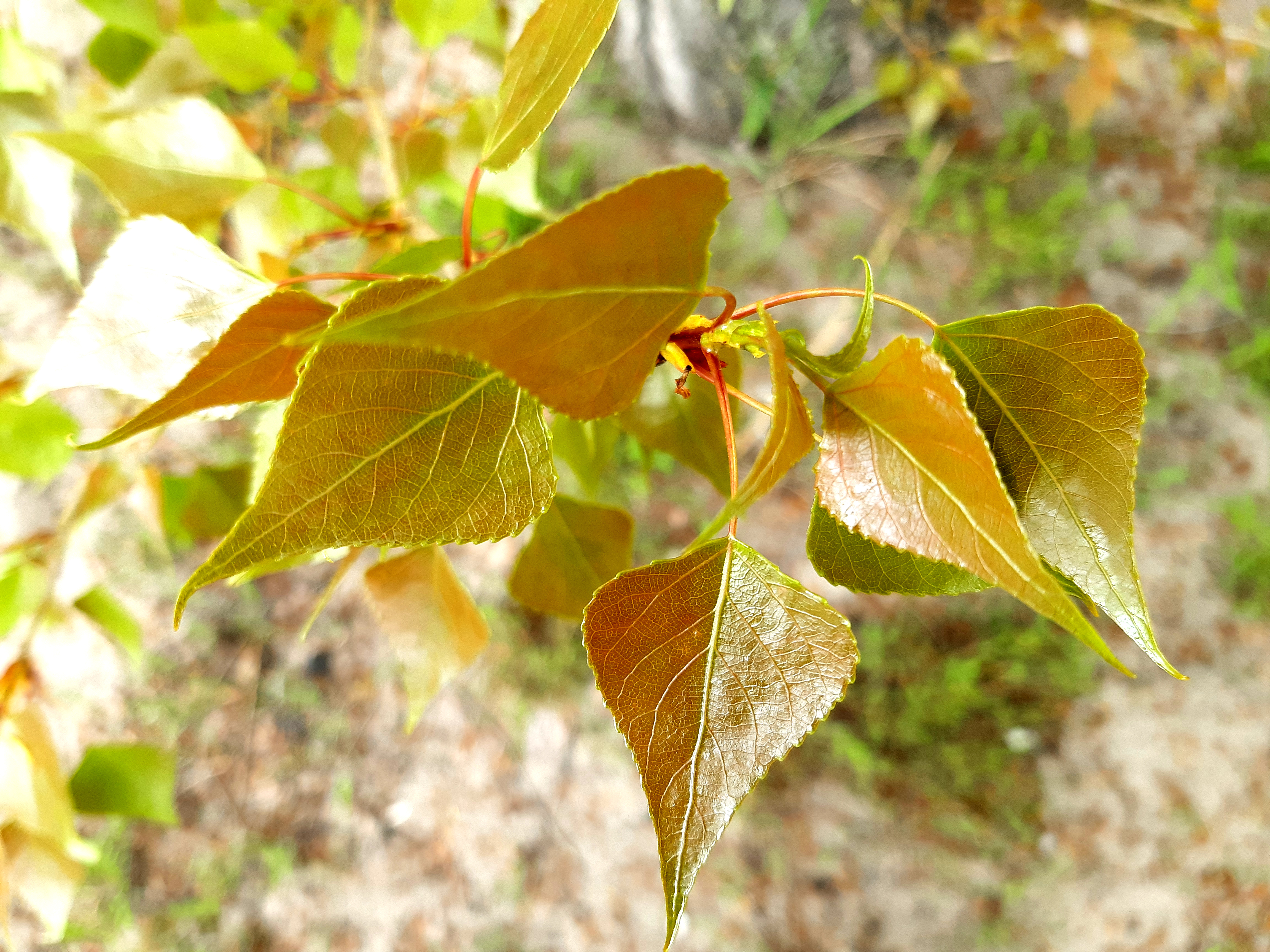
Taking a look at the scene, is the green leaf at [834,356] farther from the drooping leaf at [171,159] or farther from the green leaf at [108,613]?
the green leaf at [108,613]

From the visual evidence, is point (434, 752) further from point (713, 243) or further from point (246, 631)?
point (713, 243)

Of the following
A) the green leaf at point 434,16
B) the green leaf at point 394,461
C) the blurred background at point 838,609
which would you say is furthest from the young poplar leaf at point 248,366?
the blurred background at point 838,609

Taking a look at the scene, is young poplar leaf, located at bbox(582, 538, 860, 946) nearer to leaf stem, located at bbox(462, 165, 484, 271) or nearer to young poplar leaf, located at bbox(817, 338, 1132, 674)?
young poplar leaf, located at bbox(817, 338, 1132, 674)

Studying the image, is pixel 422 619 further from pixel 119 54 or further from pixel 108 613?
pixel 119 54

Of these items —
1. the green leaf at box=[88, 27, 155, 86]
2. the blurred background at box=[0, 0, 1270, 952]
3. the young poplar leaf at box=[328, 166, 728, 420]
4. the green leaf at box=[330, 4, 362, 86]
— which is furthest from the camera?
the blurred background at box=[0, 0, 1270, 952]

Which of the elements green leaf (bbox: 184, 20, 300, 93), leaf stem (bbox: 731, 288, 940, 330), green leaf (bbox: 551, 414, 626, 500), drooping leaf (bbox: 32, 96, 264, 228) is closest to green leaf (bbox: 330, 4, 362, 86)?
green leaf (bbox: 184, 20, 300, 93)

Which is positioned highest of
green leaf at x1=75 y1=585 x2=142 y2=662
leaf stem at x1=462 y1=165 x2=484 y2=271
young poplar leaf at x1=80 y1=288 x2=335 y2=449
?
young poplar leaf at x1=80 y1=288 x2=335 y2=449

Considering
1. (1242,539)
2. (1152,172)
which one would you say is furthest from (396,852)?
(1152,172)
